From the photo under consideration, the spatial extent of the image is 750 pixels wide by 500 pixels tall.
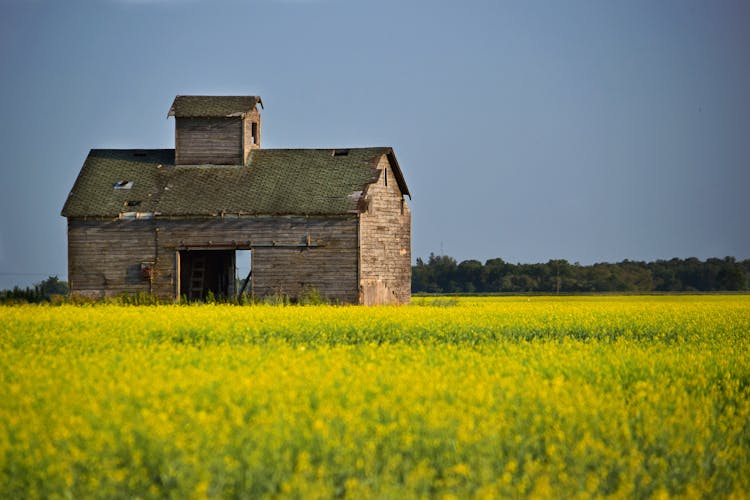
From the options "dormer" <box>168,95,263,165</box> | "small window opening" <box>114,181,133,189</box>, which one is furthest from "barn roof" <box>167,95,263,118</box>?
"small window opening" <box>114,181,133,189</box>

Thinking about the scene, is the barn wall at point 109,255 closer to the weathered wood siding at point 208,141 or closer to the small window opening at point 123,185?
the small window opening at point 123,185

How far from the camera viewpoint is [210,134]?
39781 millimetres

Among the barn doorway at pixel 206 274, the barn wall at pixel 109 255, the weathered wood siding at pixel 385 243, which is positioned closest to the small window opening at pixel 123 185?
the barn wall at pixel 109 255

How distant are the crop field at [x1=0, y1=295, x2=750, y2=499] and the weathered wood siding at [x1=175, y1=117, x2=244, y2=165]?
24378mm

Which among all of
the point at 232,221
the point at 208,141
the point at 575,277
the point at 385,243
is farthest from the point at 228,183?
the point at 575,277

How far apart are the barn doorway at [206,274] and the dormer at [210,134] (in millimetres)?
3598

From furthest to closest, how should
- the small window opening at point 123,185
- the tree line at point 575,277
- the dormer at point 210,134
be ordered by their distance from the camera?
the tree line at point 575,277, the dormer at point 210,134, the small window opening at point 123,185

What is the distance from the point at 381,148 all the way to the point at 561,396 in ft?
94.0

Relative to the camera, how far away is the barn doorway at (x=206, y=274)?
38.1m

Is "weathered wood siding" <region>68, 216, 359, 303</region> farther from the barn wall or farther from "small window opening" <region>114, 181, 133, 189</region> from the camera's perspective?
"small window opening" <region>114, 181, 133, 189</region>

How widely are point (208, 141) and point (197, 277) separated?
531 centimetres

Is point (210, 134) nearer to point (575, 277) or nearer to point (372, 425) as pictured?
point (372, 425)

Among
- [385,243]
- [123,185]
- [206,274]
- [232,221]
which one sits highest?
[123,185]

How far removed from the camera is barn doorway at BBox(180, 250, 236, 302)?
38062 millimetres
